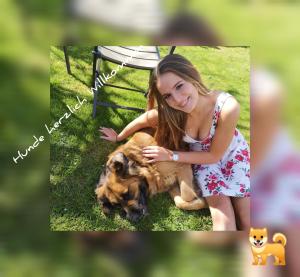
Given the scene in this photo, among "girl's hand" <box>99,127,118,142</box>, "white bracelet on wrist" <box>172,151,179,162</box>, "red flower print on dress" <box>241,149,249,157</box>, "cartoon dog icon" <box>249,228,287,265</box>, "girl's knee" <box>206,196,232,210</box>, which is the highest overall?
"girl's hand" <box>99,127,118,142</box>

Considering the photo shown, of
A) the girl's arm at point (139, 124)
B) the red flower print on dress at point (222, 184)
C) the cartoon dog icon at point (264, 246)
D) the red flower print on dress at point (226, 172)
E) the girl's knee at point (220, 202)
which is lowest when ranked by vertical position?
the cartoon dog icon at point (264, 246)

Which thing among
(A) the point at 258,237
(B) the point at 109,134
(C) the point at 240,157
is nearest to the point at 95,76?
(B) the point at 109,134

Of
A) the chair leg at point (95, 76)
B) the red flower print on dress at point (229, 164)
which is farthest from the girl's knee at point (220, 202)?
the chair leg at point (95, 76)

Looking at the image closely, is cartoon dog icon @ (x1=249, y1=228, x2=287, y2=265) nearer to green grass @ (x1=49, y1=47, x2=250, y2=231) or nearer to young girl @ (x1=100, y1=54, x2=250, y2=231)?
young girl @ (x1=100, y1=54, x2=250, y2=231)

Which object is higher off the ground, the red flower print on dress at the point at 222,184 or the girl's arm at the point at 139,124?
the girl's arm at the point at 139,124

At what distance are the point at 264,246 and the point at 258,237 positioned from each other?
47 mm

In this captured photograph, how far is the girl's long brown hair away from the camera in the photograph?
1929 millimetres

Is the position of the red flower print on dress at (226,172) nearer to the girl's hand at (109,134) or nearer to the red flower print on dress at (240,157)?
the red flower print on dress at (240,157)

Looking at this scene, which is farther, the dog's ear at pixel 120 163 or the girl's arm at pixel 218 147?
the dog's ear at pixel 120 163

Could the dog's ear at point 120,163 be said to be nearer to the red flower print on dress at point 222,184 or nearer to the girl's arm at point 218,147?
the girl's arm at point 218,147

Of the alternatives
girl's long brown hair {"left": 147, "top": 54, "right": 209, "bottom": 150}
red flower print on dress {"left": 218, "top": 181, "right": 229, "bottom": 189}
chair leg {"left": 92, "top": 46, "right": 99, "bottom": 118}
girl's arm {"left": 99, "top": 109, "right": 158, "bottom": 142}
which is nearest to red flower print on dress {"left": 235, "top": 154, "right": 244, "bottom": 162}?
red flower print on dress {"left": 218, "top": 181, "right": 229, "bottom": 189}

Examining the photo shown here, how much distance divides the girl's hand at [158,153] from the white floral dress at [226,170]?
0.10m

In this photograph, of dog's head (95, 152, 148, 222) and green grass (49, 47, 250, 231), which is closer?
green grass (49, 47, 250, 231)

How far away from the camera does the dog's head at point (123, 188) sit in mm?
2023
